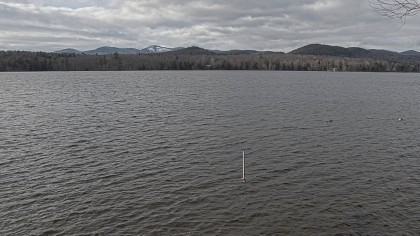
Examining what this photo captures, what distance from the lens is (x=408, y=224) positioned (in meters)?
23.7

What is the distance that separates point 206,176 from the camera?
32312mm

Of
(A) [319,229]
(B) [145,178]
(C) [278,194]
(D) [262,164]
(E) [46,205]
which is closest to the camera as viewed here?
(A) [319,229]

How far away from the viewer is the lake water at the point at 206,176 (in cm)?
2372

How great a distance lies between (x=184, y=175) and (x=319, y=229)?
13.8 meters

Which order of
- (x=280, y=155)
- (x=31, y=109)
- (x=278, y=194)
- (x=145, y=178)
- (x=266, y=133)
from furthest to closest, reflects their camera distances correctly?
(x=31, y=109) → (x=266, y=133) → (x=280, y=155) → (x=145, y=178) → (x=278, y=194)

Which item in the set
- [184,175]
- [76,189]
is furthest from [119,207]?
[184,175]

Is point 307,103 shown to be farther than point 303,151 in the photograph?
Yes

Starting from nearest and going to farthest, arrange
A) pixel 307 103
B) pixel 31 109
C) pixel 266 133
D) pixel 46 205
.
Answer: pixel 46 205, pixel 266 133, pixel 31 109, pixel 307 103

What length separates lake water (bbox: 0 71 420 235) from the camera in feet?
77.8

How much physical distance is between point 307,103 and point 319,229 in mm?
65353

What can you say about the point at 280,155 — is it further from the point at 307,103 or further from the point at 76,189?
the point at 307,103

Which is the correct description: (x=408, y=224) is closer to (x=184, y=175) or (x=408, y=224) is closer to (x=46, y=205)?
(x=184, y=175)

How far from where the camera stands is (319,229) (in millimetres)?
23000

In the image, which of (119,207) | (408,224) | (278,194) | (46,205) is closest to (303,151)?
(278,194)
